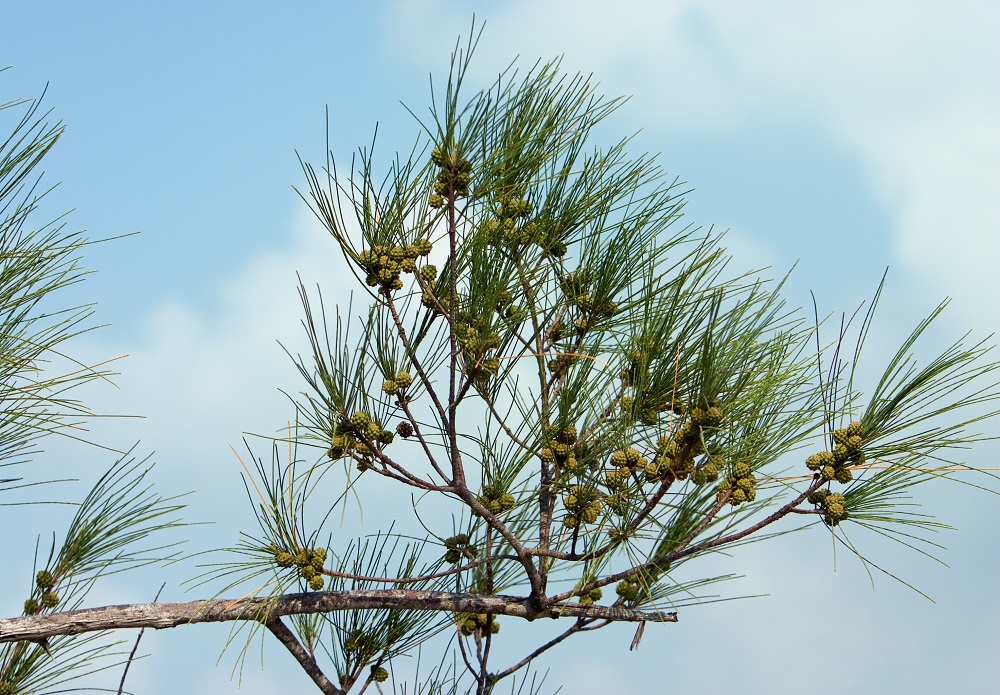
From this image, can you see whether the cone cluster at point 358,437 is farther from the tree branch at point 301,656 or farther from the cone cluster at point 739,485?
the cone cluster at point 739,485

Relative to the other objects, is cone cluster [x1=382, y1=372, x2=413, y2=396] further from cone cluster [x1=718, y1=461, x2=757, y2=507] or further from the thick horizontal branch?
cone cluster [x1=718, y1=461, x2=757, y2=507]

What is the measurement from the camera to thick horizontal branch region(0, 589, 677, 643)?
1.76m

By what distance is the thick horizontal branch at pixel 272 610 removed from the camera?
1.76m

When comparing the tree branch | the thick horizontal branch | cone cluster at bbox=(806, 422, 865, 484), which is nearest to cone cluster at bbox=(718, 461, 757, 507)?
cone cluster at bbox=(806, 422, 865, 484)

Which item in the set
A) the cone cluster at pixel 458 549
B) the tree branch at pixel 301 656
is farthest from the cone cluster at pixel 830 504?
the tree branch at pixel 301 656

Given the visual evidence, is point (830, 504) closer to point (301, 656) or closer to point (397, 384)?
point (397, 384)

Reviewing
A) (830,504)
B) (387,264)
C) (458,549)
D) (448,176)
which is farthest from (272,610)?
(830,504)

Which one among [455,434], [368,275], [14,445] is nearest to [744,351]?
[455,434]

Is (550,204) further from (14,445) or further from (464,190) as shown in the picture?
(14,445)

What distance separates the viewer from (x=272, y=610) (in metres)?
1.80

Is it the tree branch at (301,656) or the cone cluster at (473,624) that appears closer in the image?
the tree branch at (301,656)

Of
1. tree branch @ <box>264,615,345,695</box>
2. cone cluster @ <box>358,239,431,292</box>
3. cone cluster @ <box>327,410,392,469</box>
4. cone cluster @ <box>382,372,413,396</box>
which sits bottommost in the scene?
tree branch @ <box>264,615,345,695</box>

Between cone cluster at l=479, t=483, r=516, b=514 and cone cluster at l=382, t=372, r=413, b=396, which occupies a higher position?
cone cluster at l=382, t=372, r=413, b=396

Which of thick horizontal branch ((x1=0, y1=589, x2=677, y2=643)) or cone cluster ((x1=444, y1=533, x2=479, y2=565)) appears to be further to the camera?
cone cluster ((x1=444, y1=533, x2=479, y2=565))
